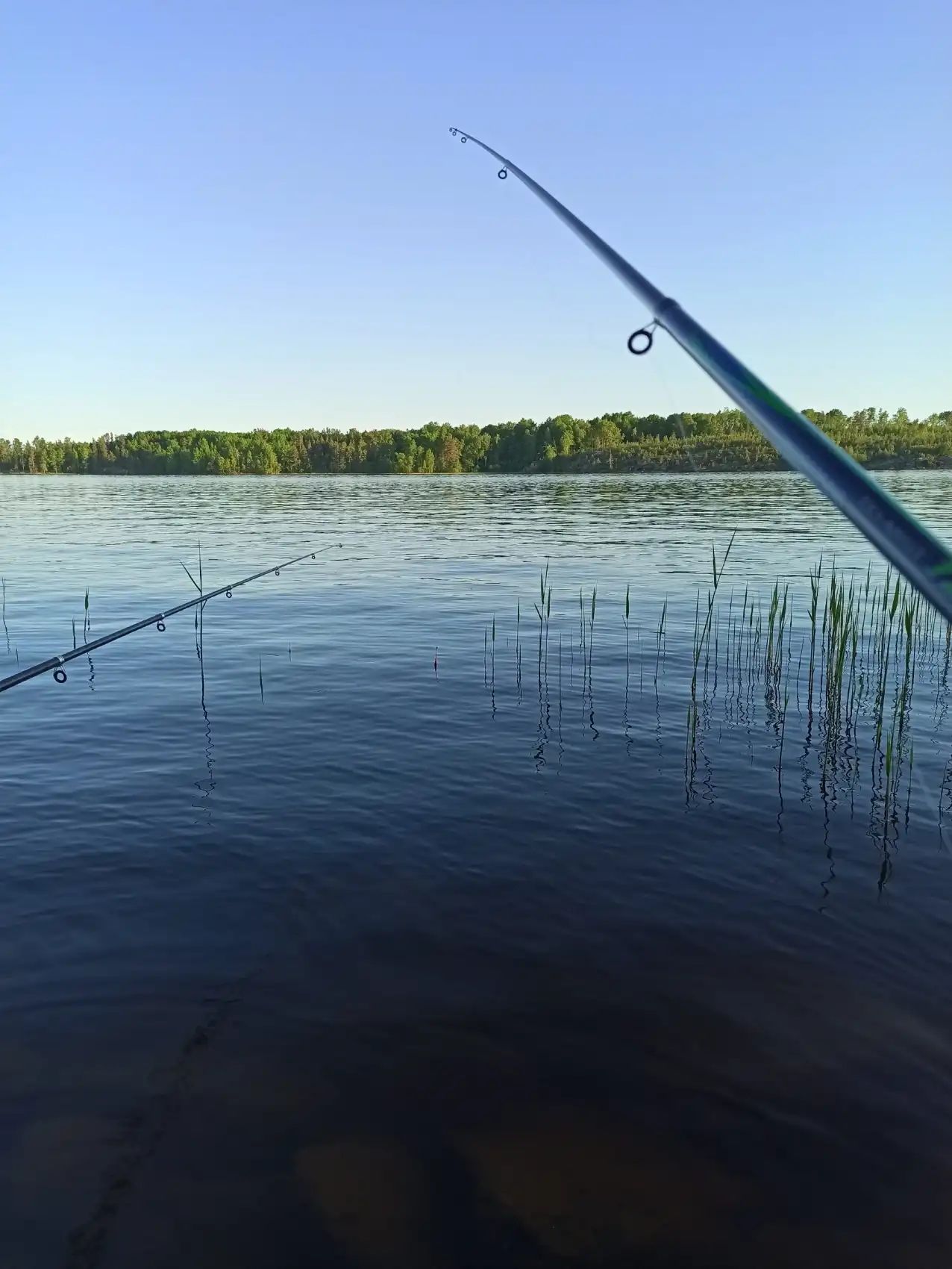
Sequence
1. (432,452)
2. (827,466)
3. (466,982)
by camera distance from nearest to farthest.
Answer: (827,466) → (466,982) → (432,452)

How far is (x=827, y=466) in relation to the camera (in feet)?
6.79

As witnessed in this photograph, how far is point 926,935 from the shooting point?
768 centimetres

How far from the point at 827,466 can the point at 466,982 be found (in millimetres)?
6027

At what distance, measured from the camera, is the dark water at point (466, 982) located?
4.93 m

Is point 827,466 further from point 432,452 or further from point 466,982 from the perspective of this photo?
point 432,452

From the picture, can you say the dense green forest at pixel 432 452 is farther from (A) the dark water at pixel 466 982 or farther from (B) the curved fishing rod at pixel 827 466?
(B) the curved fishing rod at pixel 827 466

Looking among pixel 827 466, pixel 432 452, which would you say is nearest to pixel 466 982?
pixel 827 466

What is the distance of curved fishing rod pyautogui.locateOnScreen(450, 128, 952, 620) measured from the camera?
1.74 metres

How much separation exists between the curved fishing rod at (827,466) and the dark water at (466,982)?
4496 mm

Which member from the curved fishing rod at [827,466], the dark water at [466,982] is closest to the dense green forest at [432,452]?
the dark water at [466,982]

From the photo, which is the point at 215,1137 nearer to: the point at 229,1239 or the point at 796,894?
the point at 229,1239

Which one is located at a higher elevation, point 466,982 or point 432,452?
point 432,452

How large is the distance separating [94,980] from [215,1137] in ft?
7.20

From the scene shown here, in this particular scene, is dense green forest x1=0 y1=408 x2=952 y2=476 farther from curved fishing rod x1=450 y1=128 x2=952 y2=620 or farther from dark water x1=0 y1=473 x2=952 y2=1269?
curved fishing rod x1=450 y1=128 x2=952 y2=620
